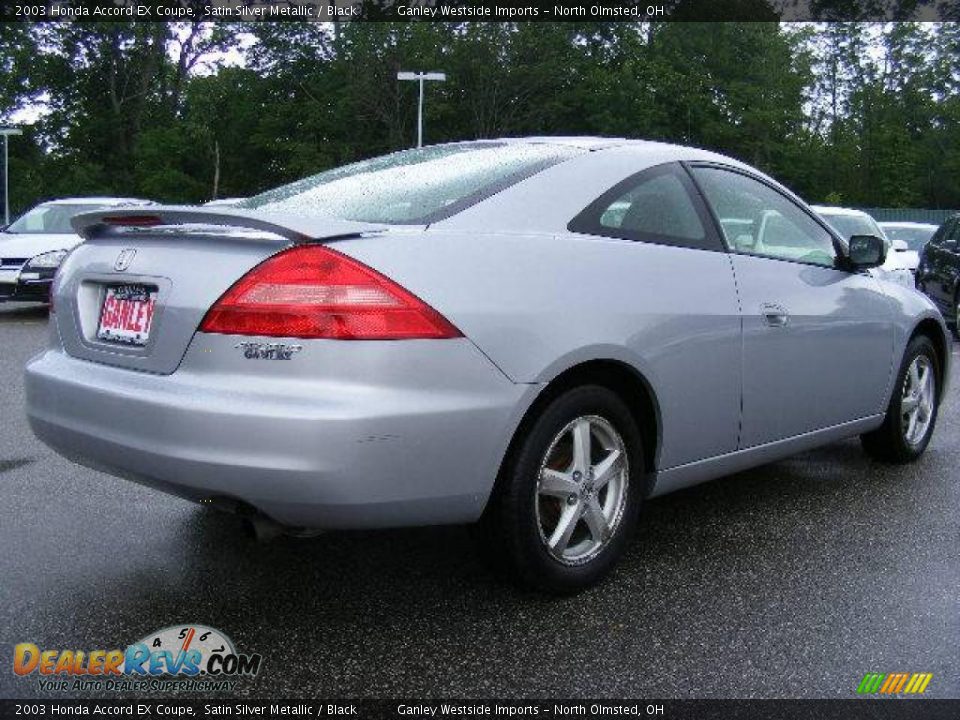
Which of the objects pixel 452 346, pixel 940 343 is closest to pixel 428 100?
pixel 940 343

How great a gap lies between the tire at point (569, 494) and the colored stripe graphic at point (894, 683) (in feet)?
2.98

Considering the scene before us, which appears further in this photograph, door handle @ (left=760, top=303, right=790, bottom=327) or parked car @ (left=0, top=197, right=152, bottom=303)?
parked car @ (left=0, top=197, right=152, bottom=303)

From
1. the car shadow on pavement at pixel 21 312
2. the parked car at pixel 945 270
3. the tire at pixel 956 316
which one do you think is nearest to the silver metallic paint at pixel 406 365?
the tire at pixel 956 316

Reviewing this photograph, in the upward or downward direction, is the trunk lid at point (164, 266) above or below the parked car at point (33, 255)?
above

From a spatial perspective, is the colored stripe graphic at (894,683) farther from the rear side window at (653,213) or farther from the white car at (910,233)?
the white car at (910,233)

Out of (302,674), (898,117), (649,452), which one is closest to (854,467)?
(649,452)

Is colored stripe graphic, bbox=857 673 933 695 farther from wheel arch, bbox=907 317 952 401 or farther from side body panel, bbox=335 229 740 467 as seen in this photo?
wheel arch, bbox=907 317 952 401

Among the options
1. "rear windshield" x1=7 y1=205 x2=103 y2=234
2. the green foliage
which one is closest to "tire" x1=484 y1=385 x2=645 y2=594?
"rear windshield" x1=7 y1=205 x2=103 y2=234

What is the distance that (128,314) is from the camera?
3135 millimetres

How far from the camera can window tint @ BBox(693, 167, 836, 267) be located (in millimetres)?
4023

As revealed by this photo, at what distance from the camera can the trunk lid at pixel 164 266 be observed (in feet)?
9.46

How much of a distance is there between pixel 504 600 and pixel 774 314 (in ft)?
5.11

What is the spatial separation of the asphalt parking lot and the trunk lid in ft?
2.60

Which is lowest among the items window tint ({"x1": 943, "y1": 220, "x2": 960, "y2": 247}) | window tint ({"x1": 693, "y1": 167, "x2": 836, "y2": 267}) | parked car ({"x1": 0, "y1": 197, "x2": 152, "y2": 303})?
parked car ({"x1": 0, "y1": 197, "x2": 152, "y2": 303})
